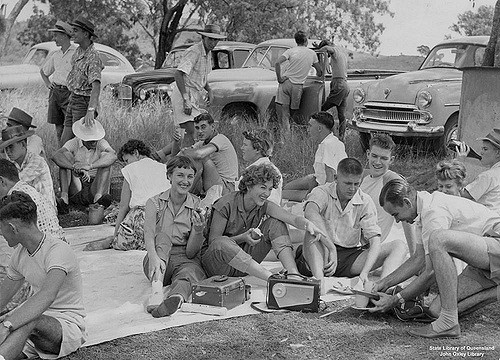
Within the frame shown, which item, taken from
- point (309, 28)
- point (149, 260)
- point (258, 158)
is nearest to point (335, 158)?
point (258, 158)

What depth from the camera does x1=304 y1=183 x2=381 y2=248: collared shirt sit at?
20.8 feet

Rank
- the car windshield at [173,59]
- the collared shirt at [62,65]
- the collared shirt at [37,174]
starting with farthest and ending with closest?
the car windshield at [173,59]
the collared shirt at [62,65]
the collared shirt at [37,174]

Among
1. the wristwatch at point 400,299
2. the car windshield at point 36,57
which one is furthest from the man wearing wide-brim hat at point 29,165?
the car windshield at point 36,57

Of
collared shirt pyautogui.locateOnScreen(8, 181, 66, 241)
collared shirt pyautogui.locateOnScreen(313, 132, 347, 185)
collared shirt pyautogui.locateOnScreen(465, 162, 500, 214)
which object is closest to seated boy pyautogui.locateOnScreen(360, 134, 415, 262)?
collared shirt pyautogui.locateOnScreen(465, 162, 500, 214)

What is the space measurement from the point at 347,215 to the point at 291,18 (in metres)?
21.2

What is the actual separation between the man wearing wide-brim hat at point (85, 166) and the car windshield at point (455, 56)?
5.64 meters

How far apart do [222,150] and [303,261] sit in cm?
183

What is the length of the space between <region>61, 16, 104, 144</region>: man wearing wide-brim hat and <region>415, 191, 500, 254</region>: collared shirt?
500 cm

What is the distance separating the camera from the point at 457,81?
12.0 meters

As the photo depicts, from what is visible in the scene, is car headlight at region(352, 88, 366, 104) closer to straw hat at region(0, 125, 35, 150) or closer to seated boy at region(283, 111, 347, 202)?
seated boy at region(283, 111, 347, 202)

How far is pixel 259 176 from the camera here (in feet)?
20.0

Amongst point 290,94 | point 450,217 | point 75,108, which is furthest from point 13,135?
point 290,94

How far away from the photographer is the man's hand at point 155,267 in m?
5.84

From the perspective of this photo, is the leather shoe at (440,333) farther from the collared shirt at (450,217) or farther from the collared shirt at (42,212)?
the collared shirt at (42,212)
